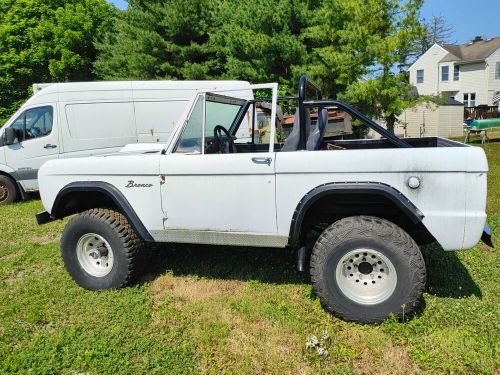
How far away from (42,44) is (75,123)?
18.5 m

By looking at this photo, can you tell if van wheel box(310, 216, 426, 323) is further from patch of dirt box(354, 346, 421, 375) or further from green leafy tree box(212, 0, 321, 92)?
green leafy tree box(212, 0, 321, 92)

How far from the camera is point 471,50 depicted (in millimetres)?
35844

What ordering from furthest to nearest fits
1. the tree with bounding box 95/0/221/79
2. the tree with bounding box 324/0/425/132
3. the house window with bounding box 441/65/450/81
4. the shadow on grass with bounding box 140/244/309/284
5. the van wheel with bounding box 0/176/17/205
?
the house window with bounding box 441/65/450/81
the tree with bounding box 95/0/221/79
the tree with bounding box 324/0/425/132
the van wheel with bounding box 0/176/17/205
the shadow on grass with bounding box 140/244/309/284

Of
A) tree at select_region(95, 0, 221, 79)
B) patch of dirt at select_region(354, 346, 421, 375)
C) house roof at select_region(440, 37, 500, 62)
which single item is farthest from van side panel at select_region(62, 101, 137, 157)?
house roof at select_region(440, 37, 500, 62)

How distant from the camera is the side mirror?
9.13m

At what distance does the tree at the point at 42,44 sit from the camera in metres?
24.1

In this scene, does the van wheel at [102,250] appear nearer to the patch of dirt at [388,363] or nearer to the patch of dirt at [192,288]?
the patch of dirt at [192,288]

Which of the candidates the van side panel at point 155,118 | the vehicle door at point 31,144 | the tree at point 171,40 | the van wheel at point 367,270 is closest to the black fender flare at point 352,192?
the van wheel at point 367,270

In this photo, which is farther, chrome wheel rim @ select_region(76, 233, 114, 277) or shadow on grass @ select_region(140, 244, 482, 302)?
chrome wheel rim @ select_region(76, 233, 114, 277)

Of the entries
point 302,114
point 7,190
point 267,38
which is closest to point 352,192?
point 302,114

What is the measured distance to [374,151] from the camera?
329cm

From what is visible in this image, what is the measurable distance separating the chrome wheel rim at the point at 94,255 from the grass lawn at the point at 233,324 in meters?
0.26

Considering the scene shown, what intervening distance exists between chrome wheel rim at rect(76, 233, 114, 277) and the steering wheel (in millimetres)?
1534

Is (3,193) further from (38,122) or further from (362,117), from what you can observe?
(362,117)
